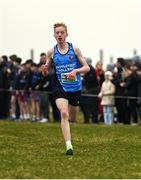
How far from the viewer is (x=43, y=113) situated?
24.8 m

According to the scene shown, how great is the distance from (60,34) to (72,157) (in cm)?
218

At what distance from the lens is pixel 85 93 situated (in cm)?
2456

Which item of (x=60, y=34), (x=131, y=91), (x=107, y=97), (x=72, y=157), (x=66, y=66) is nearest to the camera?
(x=72, y=157)

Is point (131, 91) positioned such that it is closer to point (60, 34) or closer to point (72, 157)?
point (60, 34)

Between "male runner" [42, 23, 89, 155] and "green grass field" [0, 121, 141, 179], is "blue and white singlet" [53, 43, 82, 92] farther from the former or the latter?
"green grass field" [0, 121, 141, 179]

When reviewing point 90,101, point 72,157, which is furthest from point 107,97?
point 72,157

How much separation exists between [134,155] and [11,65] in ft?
50.6

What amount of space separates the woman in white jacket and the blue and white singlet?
10.9 metres

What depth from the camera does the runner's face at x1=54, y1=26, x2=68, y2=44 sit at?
12.1 meters

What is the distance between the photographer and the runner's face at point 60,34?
478 inches

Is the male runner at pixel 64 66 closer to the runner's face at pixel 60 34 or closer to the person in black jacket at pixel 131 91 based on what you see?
the runner's face at pixel 60 34

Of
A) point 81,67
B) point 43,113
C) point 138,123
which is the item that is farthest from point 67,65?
point 43,113

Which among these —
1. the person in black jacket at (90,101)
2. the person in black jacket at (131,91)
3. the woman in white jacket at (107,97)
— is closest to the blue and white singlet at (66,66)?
the person in black jacket at (131,91)

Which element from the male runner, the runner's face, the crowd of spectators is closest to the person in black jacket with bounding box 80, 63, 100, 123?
the crowd of spectators
